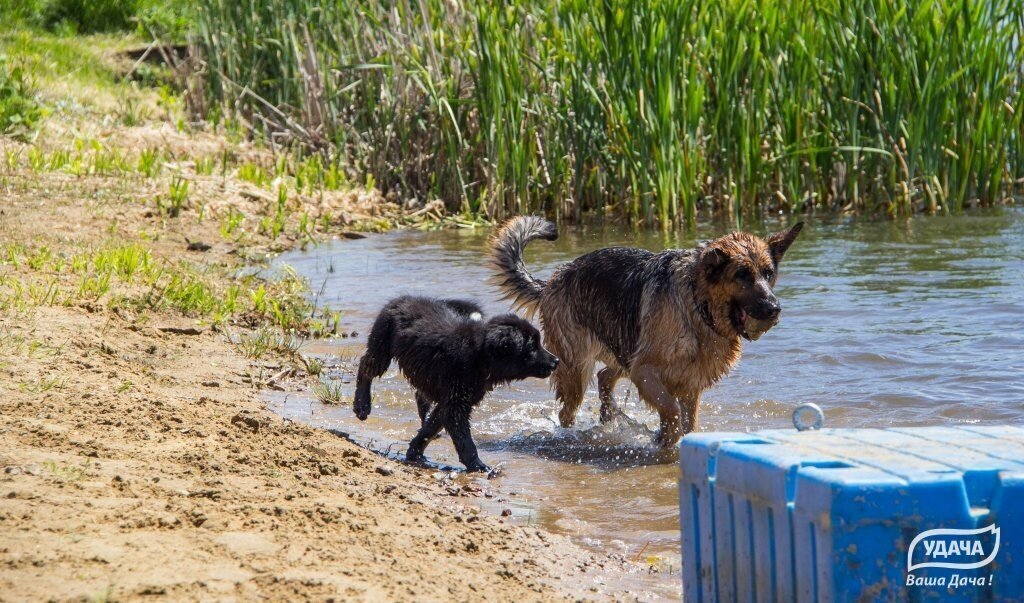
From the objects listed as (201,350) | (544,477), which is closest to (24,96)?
(201,350)

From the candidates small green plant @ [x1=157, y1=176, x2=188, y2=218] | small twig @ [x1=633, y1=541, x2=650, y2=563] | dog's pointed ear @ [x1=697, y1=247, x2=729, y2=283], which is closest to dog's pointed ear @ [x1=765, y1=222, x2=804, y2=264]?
dog's pointed ear @ [x1=697, y1=247, x2=729, y2=283]

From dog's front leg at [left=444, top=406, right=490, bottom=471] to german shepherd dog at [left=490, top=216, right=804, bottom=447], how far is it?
1104 mm

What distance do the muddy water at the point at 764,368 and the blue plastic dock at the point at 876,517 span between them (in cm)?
81

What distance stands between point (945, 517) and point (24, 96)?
12.4 metres

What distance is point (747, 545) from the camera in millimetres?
2947

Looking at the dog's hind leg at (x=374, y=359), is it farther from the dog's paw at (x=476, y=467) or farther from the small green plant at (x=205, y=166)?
the small green plant at (x=205, y=166)

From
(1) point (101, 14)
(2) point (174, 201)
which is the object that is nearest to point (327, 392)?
(2) point (174, 201)

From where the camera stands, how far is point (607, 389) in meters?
6.73

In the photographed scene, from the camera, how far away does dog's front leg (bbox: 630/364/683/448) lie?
19.1 ft

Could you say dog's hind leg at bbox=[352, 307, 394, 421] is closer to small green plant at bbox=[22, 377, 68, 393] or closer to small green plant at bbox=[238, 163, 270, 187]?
small green plant at bbox=[22, 377, 68, 393]

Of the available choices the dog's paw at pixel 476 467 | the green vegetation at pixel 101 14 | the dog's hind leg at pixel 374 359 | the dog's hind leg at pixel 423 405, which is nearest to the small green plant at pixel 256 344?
the dog's hind leg at pixel 374 359

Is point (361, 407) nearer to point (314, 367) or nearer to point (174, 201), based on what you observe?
point (314, 367)

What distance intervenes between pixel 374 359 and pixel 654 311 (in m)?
1.43

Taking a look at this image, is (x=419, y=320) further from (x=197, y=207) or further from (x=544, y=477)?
(x=197, y=207)
